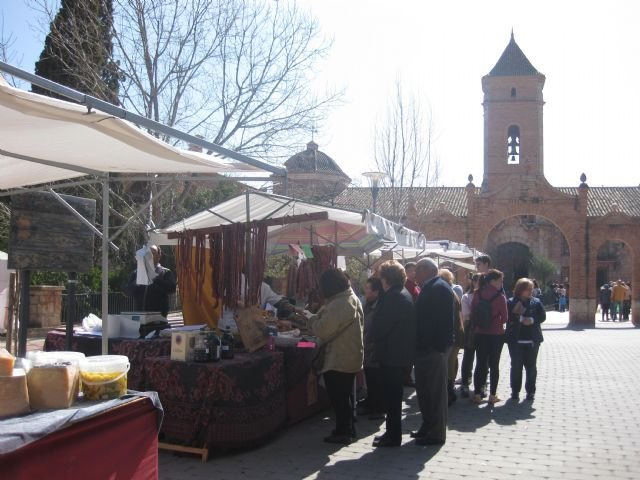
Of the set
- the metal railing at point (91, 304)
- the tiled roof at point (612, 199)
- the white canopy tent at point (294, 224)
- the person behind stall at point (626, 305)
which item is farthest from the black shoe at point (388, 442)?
the tiled roof at point (612, 199)

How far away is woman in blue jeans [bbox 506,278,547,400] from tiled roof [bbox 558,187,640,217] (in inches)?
1304

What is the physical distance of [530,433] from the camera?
6863mm

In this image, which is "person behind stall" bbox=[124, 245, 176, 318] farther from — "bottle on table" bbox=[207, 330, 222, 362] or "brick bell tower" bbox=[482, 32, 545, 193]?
"brick bell tower" bbox=[482, 32, 545, 193]

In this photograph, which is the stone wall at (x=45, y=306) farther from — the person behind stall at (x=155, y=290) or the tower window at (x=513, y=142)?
the tower window at (x=513, y=142)

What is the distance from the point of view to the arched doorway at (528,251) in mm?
40875

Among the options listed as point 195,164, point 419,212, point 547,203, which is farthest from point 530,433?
point 547,203

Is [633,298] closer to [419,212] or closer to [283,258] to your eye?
[419,212]

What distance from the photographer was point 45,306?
49.2ft

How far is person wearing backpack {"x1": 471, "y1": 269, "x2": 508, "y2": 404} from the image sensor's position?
827 cm

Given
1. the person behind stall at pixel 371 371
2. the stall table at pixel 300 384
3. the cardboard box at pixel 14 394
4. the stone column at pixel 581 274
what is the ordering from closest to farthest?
the cardboard box at pixel 14 394
the stall table at pixel 300 384
the person behind stall at pixel 371 371
the stone column at pixel 581 274

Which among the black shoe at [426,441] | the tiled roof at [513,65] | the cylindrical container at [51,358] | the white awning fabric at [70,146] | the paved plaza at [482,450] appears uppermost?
the tiled roof at [513,65]

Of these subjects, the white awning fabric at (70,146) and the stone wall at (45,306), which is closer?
the white awning fabric at (70,146)

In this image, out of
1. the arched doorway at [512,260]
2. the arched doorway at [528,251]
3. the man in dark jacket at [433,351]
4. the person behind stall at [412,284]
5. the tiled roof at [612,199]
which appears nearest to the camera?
the man in dark jacket at [433,351]

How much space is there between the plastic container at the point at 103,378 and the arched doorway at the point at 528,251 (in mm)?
37447
